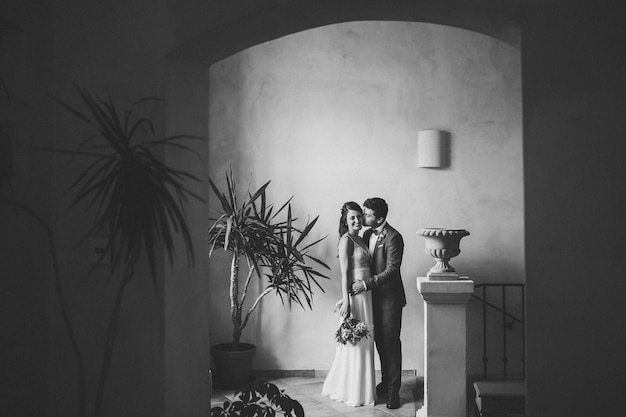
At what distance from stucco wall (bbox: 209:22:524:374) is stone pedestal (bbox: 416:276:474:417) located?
132 cm

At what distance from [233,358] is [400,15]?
385 centimetres

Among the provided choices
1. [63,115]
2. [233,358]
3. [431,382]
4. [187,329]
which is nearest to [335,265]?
[233,358]

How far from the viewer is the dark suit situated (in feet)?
17.3

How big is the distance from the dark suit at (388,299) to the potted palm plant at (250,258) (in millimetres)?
580

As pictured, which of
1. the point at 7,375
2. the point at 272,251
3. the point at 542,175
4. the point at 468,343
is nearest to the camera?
the point at 542,175

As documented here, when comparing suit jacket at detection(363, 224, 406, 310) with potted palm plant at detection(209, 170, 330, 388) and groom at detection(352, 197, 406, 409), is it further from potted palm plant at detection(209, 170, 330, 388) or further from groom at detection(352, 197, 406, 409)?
potted palm plant at detection(209, 170, 330, 388)

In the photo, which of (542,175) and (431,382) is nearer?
(542,175)

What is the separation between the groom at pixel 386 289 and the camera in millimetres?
5258

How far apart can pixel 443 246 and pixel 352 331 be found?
103 centimetres

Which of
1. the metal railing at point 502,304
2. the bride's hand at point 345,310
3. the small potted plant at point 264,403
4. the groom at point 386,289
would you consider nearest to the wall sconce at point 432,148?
the groom at point 386,289

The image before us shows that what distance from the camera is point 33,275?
290 centimetres

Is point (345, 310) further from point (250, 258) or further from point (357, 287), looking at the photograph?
point (250, 258)

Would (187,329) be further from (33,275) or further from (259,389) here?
(33,275)

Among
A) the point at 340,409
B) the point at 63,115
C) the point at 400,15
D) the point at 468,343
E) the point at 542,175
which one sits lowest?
the point at 340,409
